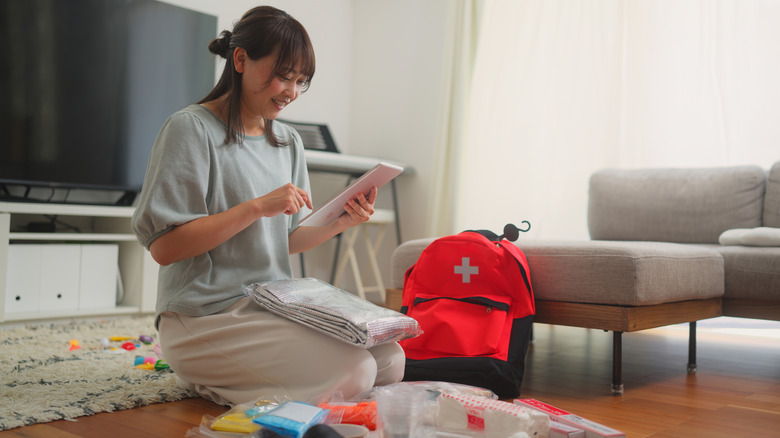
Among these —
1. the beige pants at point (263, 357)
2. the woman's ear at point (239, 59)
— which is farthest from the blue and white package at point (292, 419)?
the woman's ear at point (239, 59)

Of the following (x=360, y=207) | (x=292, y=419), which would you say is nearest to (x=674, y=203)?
(x=360, y=207)

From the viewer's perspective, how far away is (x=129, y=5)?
3.17 metres

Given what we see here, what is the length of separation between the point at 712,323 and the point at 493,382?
1.89m

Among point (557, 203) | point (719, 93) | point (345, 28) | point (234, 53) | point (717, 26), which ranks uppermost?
point (345, 28)

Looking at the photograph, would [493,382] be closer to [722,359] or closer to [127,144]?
[722,359]

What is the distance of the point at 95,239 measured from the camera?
9.71ft

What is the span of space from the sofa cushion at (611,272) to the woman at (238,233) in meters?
0.54

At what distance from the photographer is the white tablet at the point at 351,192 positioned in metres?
1.43

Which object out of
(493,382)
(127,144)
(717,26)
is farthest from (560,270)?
(127,144)

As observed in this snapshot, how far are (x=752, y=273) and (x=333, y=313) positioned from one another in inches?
57.4

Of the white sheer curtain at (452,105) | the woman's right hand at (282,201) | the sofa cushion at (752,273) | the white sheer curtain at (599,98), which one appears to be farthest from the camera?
the white sheer curtain at (452,105)

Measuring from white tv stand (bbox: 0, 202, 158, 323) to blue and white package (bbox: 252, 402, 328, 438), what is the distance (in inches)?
76.5

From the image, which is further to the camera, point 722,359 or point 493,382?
point 722,359

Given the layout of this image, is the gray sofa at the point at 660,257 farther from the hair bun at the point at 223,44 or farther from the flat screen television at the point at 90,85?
the flat screen television at the point at 90,85
